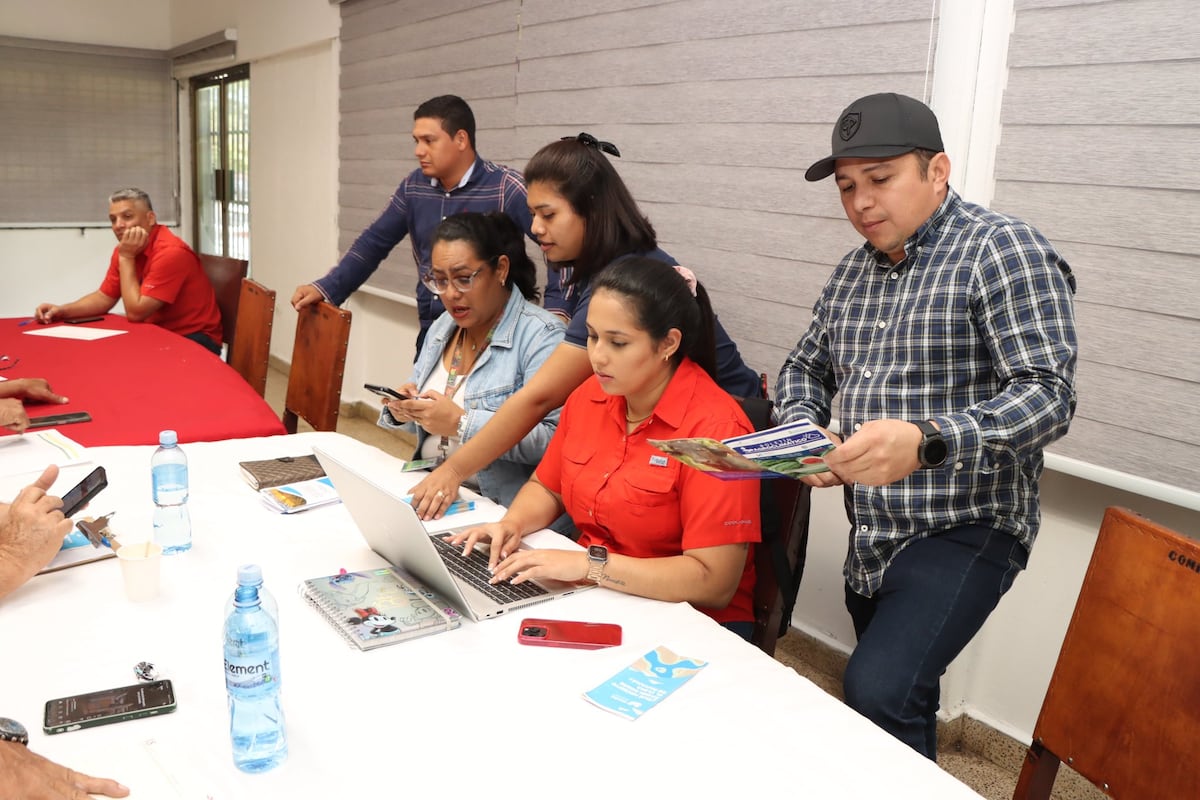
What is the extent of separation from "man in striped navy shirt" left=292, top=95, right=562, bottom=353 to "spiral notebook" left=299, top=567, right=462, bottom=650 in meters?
1.70

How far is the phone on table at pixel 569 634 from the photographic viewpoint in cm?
133

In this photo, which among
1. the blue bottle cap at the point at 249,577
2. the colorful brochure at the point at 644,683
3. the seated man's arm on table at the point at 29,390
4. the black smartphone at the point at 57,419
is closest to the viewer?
the blue bottle cap at the point at 249,577

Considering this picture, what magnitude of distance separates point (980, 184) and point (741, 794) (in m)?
1.70

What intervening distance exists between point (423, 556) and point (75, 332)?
296cm

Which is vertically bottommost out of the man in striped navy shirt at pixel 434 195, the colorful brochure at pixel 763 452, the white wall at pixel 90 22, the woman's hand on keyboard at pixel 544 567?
the woman's hand on keyboard at pixel 544 567

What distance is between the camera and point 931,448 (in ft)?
4.53

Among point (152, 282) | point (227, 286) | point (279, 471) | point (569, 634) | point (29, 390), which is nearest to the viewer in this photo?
point (569, 634)

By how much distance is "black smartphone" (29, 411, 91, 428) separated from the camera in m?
2.35

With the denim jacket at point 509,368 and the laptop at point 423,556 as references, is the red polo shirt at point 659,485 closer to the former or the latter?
the laptop at point 423,556

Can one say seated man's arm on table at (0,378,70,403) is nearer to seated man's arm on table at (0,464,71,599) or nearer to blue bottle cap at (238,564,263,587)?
seated man's arm on table at (0,464,71,599)

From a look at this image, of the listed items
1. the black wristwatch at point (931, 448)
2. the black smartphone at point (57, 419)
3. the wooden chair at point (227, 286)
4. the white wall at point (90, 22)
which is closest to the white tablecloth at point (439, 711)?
the black wristwatch at point (931, 448)

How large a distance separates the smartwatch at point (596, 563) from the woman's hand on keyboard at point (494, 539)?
18 cm

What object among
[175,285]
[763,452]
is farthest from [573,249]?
[175,285]

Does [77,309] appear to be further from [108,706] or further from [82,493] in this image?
[108,706]
